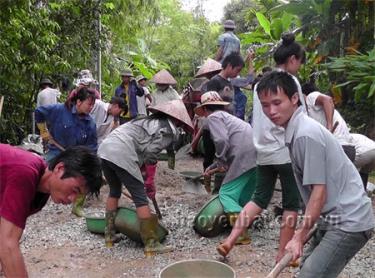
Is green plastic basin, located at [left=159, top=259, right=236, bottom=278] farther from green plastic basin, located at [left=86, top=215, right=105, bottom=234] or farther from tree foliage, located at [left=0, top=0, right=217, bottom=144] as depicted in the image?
tree foliage, located at [left=0, top=0, right=217, bottom=144]

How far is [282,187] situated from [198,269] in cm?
94

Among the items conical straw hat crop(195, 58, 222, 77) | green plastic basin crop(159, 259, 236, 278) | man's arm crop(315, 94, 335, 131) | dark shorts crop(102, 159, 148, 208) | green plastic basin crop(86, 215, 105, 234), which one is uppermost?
conical straw hat crop(195, 58, 222, 77)

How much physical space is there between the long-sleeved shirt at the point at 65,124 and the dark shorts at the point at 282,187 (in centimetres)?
212

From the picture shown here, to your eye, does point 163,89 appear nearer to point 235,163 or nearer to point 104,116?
point 104,116

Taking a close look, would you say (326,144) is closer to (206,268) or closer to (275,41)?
(206,268)

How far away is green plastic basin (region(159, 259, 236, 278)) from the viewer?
325cm

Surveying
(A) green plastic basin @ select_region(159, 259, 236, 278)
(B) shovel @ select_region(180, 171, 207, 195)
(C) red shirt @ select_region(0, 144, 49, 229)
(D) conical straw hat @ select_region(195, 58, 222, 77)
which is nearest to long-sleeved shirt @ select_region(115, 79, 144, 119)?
(D) conical straw hat @ select_region(195, 58, 222, 77)

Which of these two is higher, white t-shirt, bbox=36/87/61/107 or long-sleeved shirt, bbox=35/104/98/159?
long-sleeved shirt, bbox=35/104/98/159

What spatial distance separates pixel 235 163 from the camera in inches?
175

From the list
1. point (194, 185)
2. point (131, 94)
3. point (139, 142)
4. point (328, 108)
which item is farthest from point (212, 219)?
point (131, 94)

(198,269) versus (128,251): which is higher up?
(198,269)

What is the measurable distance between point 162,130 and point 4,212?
2135 mm

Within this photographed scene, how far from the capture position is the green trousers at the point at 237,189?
4379 mm

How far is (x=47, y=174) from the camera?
2.29 metres
